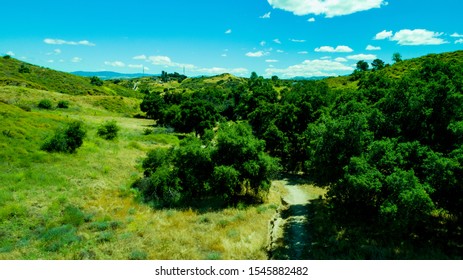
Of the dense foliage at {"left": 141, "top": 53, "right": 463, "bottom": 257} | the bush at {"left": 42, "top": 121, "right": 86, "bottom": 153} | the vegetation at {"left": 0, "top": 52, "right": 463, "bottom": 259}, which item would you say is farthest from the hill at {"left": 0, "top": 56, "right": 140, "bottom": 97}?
the dense foliage at {"left": 141, "top": 53, "right": 463, "bottom": 257}

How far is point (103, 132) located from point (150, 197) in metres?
25.1

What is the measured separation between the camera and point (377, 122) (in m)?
18.1

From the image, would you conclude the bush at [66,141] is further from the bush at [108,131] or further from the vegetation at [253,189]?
the bush at [108,131]

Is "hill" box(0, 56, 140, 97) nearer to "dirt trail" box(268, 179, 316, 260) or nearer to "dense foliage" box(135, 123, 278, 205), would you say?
"dense foliage" box(135, 123, 278, 205)

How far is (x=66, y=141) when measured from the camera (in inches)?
1387

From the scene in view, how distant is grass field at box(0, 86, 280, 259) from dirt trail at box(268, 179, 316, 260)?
2.52ft

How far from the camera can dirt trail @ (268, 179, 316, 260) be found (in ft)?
57.6

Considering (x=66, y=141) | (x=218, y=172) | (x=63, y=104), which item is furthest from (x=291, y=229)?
(x=63, y=104)

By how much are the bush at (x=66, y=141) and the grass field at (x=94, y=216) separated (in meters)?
0.92

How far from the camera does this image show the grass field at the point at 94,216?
1723 centimetres

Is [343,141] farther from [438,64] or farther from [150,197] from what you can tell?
[150,197]

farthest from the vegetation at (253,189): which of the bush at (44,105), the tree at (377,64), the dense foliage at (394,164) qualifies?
the tree at (377,64)

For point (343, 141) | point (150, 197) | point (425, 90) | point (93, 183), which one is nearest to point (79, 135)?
point (93, 183)

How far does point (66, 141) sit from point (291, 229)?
Answer: 27.5 metres
